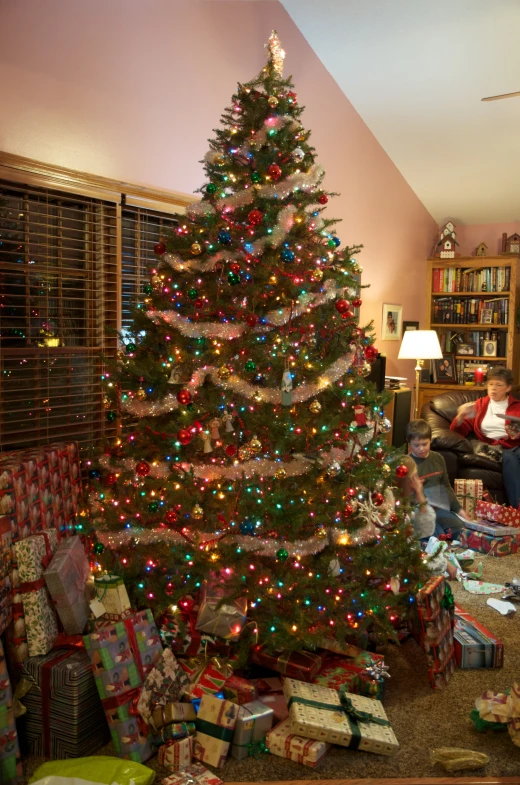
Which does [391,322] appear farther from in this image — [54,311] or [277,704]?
[277,704]

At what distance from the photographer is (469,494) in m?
4.50

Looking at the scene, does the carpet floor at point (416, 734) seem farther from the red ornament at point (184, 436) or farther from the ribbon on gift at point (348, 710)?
the red ornament at point (184, 436)

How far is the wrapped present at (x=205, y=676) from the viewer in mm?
2330

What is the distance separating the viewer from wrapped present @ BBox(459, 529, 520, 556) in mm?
4121

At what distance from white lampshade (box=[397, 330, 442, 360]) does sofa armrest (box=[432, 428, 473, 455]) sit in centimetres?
126

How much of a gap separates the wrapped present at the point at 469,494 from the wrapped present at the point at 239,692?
2549 mm

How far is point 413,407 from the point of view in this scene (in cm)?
686

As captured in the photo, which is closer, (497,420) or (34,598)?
(34,598)

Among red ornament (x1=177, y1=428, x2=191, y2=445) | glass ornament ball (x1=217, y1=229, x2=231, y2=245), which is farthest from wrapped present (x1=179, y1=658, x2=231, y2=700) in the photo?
glass ornament ball (x1=217, y1=229, x2=231, y2=245)

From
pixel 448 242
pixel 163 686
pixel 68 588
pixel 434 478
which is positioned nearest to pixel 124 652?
pixel 163 686

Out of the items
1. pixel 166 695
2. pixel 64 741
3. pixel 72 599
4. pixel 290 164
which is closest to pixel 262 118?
pixel 290 164

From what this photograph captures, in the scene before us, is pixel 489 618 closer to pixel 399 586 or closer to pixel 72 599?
pixel 399 586

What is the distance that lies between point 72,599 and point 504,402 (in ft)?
12.6

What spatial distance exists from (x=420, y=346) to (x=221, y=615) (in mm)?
4097
